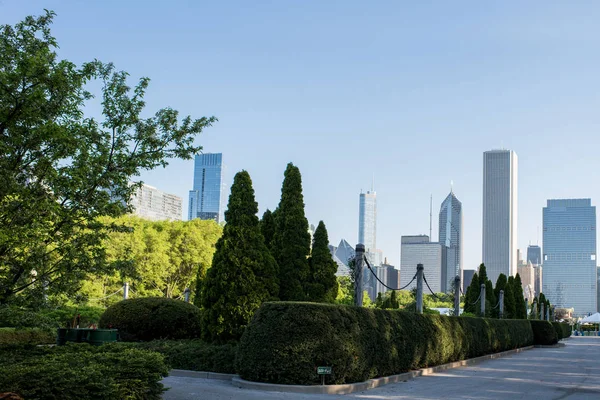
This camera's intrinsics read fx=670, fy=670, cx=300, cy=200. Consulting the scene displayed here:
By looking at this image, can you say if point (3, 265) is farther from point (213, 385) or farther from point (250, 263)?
point (250, 263)

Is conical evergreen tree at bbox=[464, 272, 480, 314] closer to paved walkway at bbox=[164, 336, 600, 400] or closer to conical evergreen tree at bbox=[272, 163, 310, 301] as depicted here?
paved walkway at bbox=[164, 336, 600, 400]

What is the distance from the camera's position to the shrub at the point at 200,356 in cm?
1556

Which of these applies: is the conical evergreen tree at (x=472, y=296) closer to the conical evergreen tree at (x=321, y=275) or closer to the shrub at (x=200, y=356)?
the conical evergreen tree at (x=321, y=275)

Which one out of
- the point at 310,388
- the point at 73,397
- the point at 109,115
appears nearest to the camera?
the point at 73,397

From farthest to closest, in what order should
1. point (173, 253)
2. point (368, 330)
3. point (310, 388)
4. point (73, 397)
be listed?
point (173, 253), point (368, 330), point (310, 388), point (73, 397)

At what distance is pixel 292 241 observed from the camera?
20344mm

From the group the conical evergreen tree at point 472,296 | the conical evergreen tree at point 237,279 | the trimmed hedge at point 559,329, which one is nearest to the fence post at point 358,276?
the conical evergreen tree at point 237,279

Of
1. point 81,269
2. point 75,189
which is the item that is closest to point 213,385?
point 81,269

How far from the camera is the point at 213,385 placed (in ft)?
46.0

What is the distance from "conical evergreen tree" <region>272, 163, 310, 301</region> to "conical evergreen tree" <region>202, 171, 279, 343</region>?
1.70 m

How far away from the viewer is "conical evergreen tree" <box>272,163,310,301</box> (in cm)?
1997

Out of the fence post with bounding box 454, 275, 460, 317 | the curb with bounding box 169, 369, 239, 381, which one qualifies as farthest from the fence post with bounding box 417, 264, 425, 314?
the curb with bounding box 169, 369, 239, 381

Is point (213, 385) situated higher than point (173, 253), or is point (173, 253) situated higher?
point (173, 253)

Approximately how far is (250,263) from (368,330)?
3661mm
